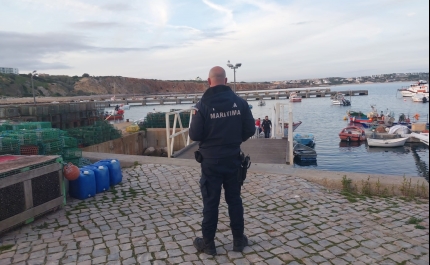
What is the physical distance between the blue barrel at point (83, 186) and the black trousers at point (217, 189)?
287 cm

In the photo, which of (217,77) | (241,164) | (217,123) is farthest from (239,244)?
(217,77)

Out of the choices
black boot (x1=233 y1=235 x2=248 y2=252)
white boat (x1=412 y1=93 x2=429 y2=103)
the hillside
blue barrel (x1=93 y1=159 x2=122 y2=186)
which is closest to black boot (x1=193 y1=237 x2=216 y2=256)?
black boot (x1=233 y1=235 x2=248 y2=252)

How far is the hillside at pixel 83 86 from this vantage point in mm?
86938

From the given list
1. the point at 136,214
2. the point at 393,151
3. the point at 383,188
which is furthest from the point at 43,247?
the point at 393,151

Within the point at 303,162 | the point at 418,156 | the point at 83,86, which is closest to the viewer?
the point at 303,162

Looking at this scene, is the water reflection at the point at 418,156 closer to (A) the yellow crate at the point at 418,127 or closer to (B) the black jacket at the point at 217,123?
(A) the yellow crate at the point at 418,127

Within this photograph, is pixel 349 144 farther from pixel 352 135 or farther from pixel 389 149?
pixel 389 149

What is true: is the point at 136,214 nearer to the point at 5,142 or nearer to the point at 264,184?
the point at 264,184

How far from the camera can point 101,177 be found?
6.22m

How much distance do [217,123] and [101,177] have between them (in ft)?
10.9

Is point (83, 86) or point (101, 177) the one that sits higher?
point (83, 86)

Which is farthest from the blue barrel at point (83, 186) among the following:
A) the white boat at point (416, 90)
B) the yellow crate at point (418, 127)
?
the white boat at point (416, 90)

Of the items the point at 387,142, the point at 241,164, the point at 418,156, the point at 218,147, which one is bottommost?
the point at 418,156

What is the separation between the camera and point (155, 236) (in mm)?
4348
